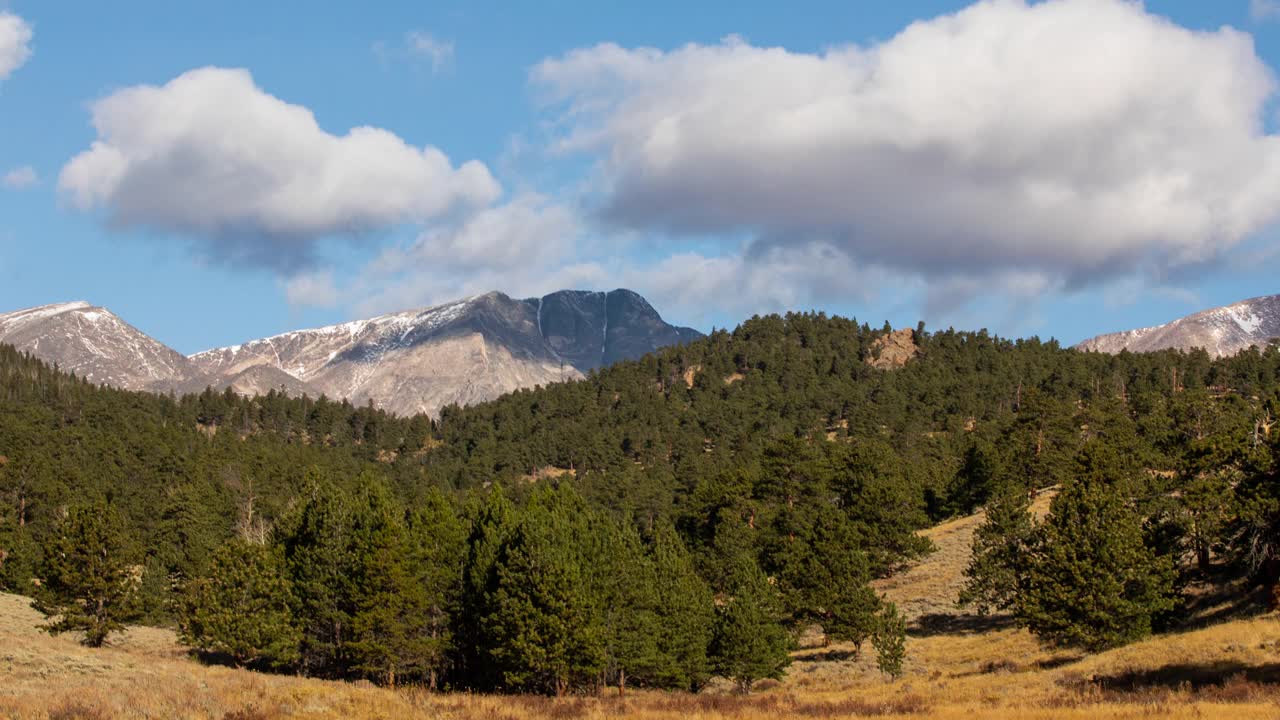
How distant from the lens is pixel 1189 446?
54.8 metres

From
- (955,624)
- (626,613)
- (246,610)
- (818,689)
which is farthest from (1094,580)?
(246,610)

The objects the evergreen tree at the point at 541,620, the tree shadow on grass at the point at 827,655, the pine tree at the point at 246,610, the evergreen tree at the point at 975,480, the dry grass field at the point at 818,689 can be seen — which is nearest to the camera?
the dry grass field at the point at 818,689

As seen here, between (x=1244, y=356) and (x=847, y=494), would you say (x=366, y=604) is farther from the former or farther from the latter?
(x=1244, y=356)

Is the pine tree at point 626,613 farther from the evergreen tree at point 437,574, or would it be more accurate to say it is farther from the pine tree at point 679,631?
the evergreen tree at point 437,574

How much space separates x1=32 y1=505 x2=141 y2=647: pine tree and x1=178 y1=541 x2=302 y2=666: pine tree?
14.3ft

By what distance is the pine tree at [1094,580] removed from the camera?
51.2 m

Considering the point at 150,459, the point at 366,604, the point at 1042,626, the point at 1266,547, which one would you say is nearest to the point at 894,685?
the point at 1042,626

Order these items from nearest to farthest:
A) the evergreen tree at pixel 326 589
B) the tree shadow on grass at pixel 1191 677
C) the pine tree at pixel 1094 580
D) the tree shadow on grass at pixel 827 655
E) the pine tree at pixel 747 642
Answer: the tree shadow on grass at pixel 1191 677 < the pine tree at pixel 1094 580 < the evergreen tree at pixel 326 589 < the pine tree at pixel 747 642 < the tree shadow on grass at pixel 827 655

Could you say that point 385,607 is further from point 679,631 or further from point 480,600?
point 679,631

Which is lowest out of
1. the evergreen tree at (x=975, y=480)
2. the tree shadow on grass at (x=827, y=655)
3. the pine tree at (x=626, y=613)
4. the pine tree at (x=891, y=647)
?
the tree shadow on grass at (x=827, y=655)

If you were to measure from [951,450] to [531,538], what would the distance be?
101918 millimetres

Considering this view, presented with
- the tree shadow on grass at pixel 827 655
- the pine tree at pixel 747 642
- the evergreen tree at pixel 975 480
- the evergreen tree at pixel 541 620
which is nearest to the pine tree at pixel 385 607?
the evergreen tree at pixel 541 620

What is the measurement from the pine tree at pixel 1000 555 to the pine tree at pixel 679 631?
66.6 ft

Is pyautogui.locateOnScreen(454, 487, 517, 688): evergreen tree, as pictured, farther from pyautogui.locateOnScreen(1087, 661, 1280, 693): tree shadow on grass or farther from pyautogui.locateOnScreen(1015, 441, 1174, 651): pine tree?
pyautogui.locateOnScreen(1087, 661, 1280, 693): tree shadow on grass
